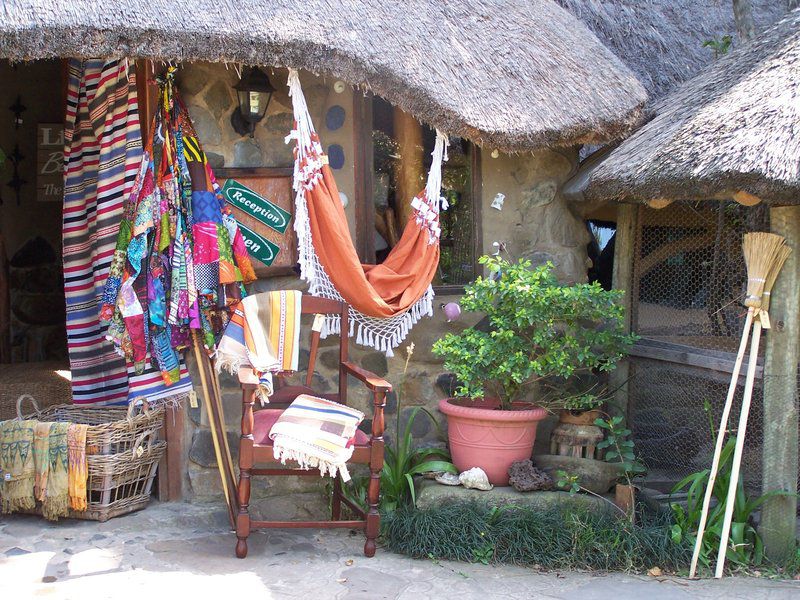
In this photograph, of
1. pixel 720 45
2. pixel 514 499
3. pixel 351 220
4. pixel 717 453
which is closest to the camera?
pixel 717 453

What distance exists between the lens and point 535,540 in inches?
152

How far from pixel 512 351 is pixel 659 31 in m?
2.73

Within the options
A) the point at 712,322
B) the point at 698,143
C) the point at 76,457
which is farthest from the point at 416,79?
the point at 76,457

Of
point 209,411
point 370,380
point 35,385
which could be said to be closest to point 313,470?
point 370,380

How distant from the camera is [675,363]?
4.40 metres

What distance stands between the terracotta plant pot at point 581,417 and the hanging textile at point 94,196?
7.56 ft

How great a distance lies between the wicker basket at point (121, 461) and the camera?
4.10 m

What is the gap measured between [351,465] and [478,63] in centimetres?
209

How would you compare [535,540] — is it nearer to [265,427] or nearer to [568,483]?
[568,483]

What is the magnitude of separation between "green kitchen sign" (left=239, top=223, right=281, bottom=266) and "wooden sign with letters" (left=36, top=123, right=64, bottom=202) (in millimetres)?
3072

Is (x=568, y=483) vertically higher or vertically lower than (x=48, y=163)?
lower

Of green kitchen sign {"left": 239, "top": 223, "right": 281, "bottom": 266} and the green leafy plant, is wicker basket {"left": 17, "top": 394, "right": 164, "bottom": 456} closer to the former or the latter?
green kitchen sign {"left": 239, "top": 223, "right": 281, "bottom": 266}

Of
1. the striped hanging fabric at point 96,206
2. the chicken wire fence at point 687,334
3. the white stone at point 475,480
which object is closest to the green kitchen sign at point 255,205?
the striped hanging fabric at point 96,206

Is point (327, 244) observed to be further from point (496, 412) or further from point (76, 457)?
point (76, 457)
